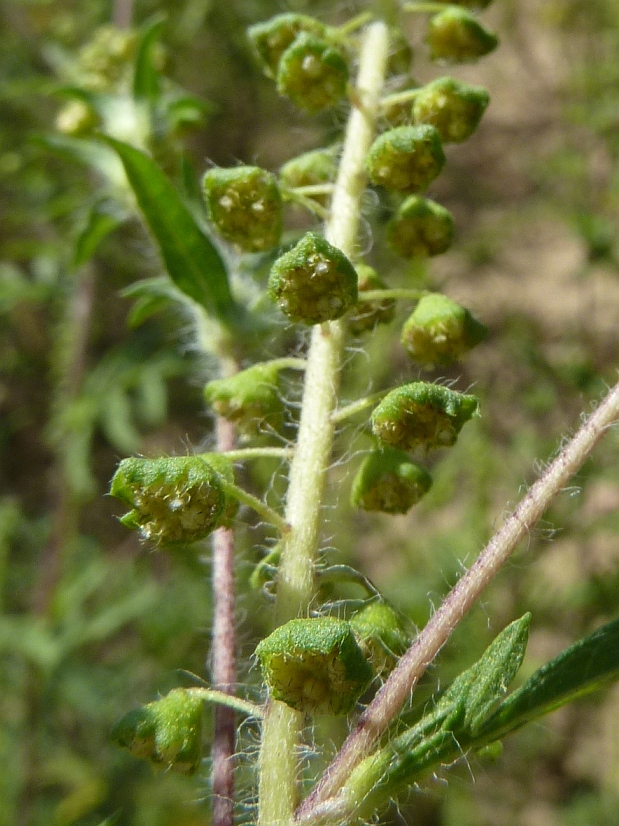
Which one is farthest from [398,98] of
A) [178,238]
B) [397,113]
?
[178,238]

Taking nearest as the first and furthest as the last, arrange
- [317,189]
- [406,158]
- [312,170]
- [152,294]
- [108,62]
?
[406,158] → [317,189] → [312,170] → [152,294] → [108,62]

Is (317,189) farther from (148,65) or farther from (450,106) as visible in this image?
(148,65)

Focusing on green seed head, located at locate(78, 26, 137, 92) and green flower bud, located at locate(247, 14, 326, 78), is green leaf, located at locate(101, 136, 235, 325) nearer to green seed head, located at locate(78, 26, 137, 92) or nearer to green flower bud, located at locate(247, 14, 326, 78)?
green flower bud, located at locate(247, 14, 326, 78)

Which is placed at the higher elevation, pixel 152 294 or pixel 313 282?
pixel 313 282

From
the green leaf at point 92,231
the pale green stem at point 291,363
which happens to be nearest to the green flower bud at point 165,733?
the pale green stem at point 291,363

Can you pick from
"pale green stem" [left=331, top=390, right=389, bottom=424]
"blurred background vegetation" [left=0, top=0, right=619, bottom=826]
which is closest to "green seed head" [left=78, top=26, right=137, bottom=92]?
"blurred background vegetation" [left=0, top=0, right=619, bottom=826]

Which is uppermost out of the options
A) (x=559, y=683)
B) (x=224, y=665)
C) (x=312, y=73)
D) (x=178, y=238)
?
(x=312, y=73)
